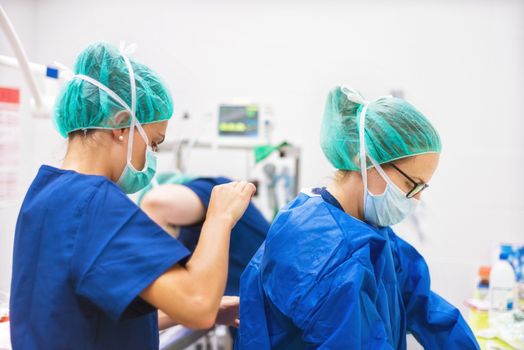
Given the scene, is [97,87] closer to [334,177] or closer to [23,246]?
[23,246]

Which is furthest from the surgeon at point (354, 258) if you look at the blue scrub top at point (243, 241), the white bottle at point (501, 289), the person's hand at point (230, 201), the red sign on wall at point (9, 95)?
the red sign on wall at point (9, 95)

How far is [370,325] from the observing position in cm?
101

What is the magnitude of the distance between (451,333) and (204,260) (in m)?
0.72

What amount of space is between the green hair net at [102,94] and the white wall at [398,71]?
1643mm

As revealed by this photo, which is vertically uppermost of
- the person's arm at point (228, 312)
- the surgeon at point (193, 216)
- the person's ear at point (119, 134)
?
the person's ear at point (119, 134)

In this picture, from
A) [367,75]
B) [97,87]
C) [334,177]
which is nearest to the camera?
[97,87]

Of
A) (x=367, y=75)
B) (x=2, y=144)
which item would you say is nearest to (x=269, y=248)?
(x=2, y=144)

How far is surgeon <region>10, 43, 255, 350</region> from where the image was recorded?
2.89 ft

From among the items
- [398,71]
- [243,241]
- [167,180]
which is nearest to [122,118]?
[243,241]

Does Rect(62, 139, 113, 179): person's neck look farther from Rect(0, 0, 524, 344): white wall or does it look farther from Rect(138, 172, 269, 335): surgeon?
Rect(0, 0, 524, 344): white wall

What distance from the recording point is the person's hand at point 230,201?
1000mm

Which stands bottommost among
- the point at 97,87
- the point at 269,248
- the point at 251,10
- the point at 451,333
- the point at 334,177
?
the point at 451,333

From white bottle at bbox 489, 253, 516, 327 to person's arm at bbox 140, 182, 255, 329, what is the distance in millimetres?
1322

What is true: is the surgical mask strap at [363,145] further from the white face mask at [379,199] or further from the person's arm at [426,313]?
the person's arm at [426,313]
